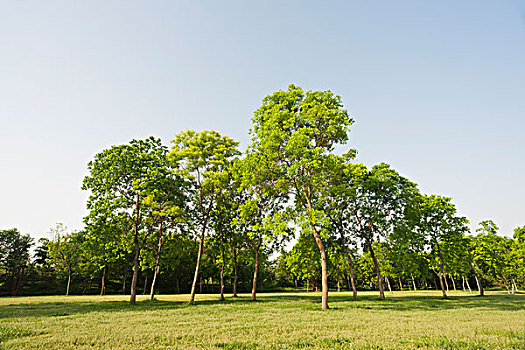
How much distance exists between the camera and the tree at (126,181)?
89.9ft

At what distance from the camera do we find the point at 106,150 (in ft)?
93.9

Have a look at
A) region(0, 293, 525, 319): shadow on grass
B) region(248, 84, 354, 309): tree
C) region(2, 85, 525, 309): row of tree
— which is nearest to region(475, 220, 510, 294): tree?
region(2, 85, 525, 309): row of tree

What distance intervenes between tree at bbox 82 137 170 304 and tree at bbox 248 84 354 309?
11325 mm

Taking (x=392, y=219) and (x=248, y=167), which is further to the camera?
(x=392, y=219)

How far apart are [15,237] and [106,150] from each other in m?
69.2

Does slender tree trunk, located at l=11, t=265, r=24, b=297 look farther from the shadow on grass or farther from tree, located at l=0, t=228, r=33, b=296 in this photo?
the shadow on grass

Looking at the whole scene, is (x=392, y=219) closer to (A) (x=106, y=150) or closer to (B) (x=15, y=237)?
(A) (x=106, y=150)

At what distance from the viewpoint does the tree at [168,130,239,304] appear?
31500mm

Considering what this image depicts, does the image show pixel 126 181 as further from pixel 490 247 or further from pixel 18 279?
pixel 18 279

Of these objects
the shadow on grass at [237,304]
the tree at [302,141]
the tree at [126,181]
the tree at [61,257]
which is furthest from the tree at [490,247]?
the tree at [61,257]

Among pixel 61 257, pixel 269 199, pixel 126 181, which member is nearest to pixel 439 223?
pixel 269 199

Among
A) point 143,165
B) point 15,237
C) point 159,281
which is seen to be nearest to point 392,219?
point 143,165

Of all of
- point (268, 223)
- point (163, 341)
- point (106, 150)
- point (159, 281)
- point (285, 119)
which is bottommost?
point (159, 281)

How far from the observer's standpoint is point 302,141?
76.5 ft
